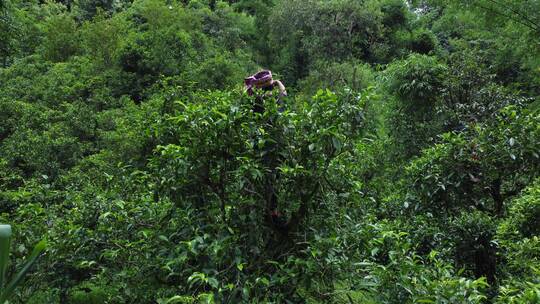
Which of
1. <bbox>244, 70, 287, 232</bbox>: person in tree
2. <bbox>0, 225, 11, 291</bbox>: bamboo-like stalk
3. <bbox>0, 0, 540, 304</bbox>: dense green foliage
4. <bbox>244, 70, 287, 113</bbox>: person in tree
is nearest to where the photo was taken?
<bbox>0, 225, 11, 291</bbox>: bamboo-like stalk

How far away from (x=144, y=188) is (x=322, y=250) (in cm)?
147

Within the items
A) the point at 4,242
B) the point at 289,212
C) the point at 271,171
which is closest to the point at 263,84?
the point at 271,171

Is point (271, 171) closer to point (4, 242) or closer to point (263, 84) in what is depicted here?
point (263, 84)

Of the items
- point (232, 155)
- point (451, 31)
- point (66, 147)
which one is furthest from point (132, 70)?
point (451, 31)

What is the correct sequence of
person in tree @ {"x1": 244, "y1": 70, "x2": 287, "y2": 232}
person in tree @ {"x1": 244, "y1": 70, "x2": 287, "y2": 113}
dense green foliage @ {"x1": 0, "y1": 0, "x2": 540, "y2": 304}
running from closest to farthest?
dense green foliage @ {"x1": 0, "y1": 0, "x2": 540, "y2": 304} → person in tree @ {"x1": 244, "y1": 70, "x2": 287, "y2": 232} → person in tree @ {"x1": 244, "y1": 70, "x2": 287, "y2": 113}

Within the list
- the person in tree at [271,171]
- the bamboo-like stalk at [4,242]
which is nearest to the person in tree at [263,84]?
the person in tree at [271,171]

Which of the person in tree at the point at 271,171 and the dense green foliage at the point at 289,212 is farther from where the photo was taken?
the person in tree at the point at 271,171

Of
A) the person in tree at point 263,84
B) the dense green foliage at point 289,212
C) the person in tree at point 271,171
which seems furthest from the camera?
the person in tree at point 263,84

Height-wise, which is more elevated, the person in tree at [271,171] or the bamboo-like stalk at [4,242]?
the bamboo-like stalk at [4,242]

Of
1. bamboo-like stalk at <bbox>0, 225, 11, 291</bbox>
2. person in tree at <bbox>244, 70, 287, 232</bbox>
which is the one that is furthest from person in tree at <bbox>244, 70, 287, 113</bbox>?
bamboo-like stalk at <bbox>0, 225, 11, 291</bbox>

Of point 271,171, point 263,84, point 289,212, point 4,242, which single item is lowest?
point 289,212

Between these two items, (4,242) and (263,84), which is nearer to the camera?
(4,242)

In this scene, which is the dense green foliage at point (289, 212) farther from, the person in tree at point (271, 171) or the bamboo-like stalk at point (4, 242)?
the bamboo-like stalk at point (4, 242)

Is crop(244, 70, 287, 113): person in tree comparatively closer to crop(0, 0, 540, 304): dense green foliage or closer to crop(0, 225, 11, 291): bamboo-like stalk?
crop(0, 0, 540, 304): dense green foliage
